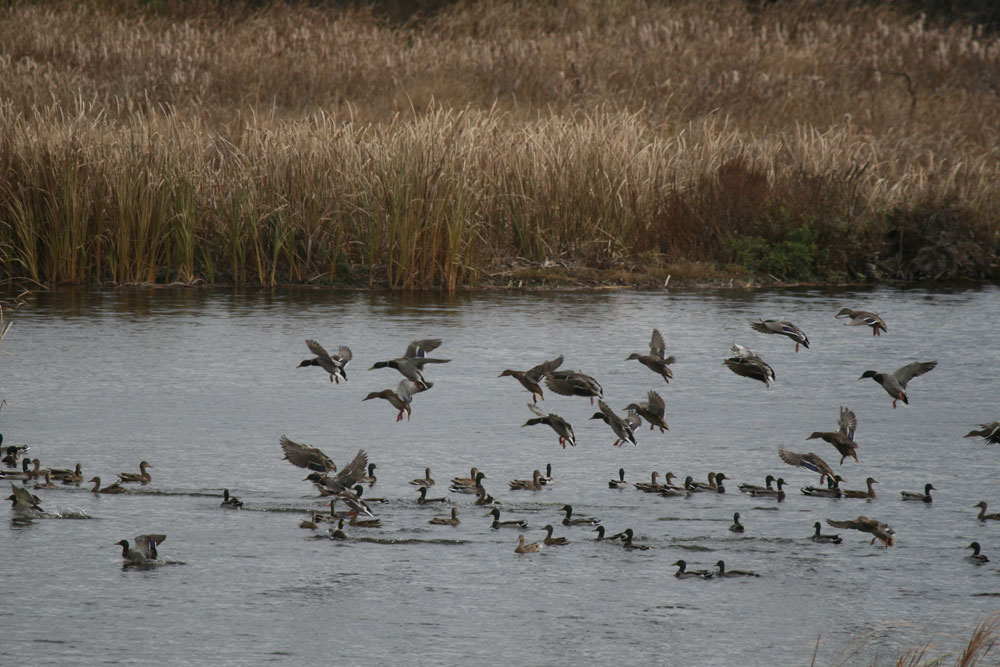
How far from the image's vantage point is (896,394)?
9906 millimetres

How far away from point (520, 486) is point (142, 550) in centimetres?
265

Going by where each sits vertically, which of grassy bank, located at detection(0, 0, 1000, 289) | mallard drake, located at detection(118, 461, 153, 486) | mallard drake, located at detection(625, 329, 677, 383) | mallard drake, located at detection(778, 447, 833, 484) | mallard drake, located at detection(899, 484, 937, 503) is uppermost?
grassy bank, located at detection(0, 0, 1000, 289)

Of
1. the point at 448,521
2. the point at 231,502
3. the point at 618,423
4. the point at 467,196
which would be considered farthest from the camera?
the point at 467,196

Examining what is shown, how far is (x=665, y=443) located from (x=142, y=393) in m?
4.67

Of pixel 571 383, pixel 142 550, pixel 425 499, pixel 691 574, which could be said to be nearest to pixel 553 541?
pixel 691 574

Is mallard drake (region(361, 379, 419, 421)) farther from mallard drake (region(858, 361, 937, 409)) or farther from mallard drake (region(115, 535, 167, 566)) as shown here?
mallard drake (region(858, 361, 937, 409))

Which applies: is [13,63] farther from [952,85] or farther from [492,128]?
[952,85]

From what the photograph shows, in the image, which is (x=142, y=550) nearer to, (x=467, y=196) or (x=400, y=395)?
(x=400, y=395)

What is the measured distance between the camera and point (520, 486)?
879 cm

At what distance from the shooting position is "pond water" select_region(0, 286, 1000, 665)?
20.3 feet

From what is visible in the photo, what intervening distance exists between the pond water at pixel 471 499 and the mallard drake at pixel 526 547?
74 millimetres

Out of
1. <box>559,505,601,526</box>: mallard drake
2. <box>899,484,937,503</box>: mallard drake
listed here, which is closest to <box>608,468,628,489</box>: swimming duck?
<box>559,505,601,526</box>: mallard drake

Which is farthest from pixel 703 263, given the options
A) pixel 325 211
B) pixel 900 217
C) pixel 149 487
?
pixel 149 487

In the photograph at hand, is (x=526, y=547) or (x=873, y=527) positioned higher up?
(x=873, y=527)
